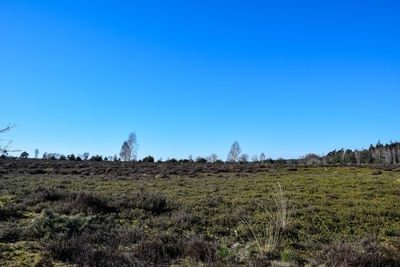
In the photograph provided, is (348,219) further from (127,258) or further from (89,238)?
(89,238)

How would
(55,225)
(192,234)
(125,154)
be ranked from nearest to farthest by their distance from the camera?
(55,225), (192,234), (125,154)

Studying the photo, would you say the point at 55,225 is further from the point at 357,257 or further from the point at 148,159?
the point at 148,159

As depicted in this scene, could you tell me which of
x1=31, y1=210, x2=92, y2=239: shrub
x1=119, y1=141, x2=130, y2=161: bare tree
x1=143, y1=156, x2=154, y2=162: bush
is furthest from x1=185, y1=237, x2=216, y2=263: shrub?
x1=119, y1=141, x2=130, y2=161: bare tree

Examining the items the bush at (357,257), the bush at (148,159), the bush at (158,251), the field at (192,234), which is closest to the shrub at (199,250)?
the field at (192,234)

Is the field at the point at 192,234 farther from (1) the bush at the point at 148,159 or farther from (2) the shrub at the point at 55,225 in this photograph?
(1) the bush at the point at 148,159

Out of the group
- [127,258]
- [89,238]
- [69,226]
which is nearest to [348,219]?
[127,258]

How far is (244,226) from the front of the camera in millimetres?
6043

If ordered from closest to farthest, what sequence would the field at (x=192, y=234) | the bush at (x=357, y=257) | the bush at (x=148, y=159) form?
the bush at (x=357, y=257)
the field at (x=192, y=234)
the bush at (x=148, y=159)

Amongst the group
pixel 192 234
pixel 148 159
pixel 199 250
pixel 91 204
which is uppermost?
pixel 148 159

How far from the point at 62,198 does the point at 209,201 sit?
5582mm

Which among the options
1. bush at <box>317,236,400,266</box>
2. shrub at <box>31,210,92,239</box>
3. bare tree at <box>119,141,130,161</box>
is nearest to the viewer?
bush at <box>317,236,400,266</box>

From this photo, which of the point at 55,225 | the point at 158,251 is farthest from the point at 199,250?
the point at 55,225

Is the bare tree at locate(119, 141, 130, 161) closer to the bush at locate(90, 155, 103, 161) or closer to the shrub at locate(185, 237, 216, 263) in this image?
the bush at locate(90, 155, 103, 161)

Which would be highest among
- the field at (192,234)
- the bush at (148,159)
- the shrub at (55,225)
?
the bush at (148,159)
